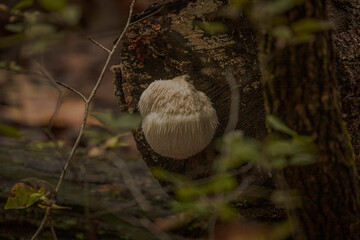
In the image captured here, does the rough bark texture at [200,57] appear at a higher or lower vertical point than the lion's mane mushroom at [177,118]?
higher

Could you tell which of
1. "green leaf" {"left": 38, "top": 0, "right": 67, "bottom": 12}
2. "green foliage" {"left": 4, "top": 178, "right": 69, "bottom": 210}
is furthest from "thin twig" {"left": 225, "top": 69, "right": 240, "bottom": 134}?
"green leaf" {"left": 38, "top": 0, "right": 67, "bottom": 12}

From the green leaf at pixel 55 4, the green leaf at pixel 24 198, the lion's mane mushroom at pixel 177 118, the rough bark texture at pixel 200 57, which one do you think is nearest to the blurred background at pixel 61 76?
the rough bark texture at pixel 200 57

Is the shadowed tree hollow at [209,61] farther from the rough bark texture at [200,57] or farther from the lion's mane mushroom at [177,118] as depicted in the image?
the lion's mane mushroom at [177,118]

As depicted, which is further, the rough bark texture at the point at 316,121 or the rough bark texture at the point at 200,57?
the rough bark texture at the point at 200,57

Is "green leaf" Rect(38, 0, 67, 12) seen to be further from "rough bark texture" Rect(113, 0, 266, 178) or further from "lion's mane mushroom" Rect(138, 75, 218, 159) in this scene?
"rough bark texture" Rect(113, 0, 266, 178)

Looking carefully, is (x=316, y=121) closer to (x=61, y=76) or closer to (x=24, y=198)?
(x=24, y=198)

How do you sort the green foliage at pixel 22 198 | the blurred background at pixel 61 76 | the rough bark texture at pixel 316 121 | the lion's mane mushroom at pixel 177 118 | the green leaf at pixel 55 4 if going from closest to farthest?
the green leaf at pixel 55 4
the rough bark texture at pixel 316 121
the green foliage at pixel 22 198
the lion's mane mushroom at pixel 177 118
the blurred background at pixel 61 76

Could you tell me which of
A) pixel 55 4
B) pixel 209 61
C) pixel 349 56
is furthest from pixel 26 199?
pixel 349 56
